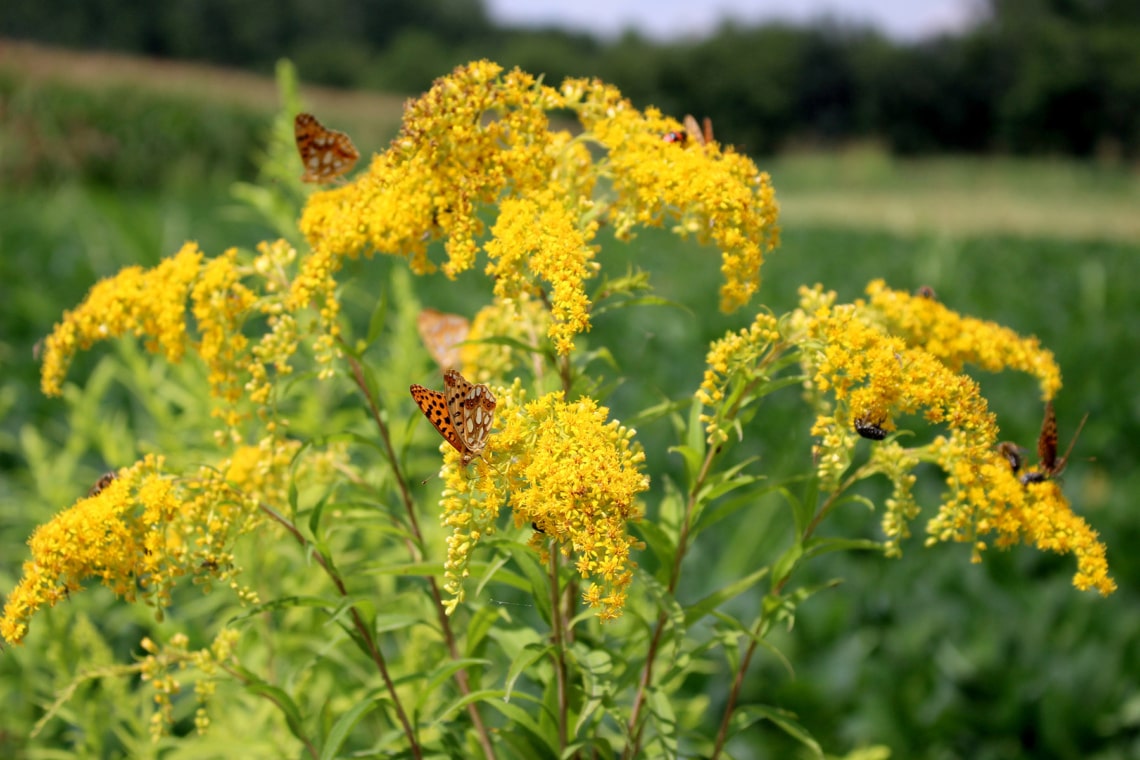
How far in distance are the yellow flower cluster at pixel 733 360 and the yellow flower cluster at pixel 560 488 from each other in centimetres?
20

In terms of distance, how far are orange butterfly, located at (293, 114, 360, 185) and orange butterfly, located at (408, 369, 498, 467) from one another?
105 cm

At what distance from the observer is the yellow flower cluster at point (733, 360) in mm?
1576

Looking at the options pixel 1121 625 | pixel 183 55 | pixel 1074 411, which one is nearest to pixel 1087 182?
pixel 1074 411

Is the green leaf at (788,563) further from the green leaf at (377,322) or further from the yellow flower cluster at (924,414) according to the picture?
the green leaf at (377,322)

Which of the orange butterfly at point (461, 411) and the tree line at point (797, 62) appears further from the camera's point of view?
the tree line at point (797, 62)

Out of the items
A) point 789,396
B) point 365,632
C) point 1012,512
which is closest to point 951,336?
point 1012,512

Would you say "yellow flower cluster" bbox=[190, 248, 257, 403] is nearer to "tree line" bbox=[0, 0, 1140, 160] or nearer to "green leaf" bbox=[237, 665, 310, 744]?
"green leaf" bbox=[237, 665, 310, 744]

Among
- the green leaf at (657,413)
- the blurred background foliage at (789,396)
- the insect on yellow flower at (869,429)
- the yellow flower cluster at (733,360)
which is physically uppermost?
the yellow flower cluster at (733,360)

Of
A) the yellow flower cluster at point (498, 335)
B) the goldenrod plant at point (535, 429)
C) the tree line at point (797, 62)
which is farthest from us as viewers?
the tree line at point (797, 62)

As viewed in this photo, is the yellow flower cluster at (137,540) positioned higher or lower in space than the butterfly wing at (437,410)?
lower

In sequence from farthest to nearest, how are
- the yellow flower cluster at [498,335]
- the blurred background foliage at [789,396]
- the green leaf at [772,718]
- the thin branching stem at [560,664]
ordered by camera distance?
1. the blurred background foliage at [789,396]
2. the yellow flower cluster at [498,335]
3. the green leaf at [772,718]
4. the thin branching stem at [560,664]

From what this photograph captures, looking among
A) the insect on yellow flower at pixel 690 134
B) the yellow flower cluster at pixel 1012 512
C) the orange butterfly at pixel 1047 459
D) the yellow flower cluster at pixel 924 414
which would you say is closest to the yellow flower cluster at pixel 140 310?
the insect on yellow flower at pixel 690 134

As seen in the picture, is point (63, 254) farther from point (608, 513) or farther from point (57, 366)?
point (608, 513)

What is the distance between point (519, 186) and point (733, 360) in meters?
0.56
